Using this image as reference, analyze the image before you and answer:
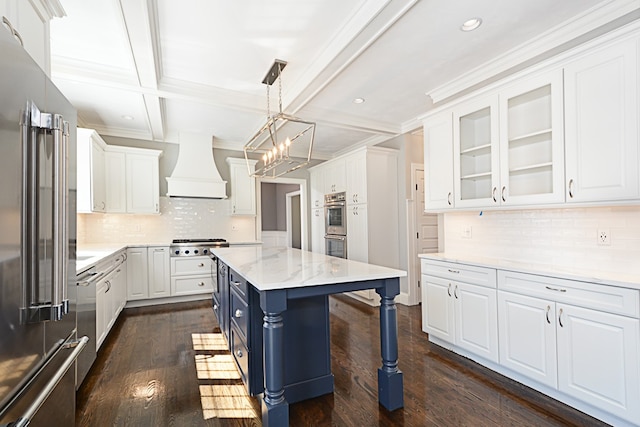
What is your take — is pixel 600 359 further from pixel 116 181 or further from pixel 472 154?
pixel 116 181

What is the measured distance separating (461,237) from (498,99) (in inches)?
55.0

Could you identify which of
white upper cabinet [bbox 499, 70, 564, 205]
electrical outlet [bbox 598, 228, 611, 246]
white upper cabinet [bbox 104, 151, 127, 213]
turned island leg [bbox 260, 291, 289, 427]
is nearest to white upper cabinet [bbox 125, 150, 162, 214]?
white upper cabinet [bbox 104, 151, 127, 213]

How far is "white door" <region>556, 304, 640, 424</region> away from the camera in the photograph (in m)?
1.71

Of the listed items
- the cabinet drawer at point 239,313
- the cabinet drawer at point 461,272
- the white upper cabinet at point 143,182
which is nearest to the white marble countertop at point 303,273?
the cabinet drawer at point 239,313

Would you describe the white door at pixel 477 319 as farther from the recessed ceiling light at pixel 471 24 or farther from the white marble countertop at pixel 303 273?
the recessed ceiling light at pixel 471 24

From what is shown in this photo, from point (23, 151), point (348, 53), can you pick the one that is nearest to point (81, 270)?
point (23, 151)

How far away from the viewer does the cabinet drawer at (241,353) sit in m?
2.12

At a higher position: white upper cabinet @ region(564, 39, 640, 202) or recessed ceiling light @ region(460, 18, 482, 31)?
recessed ceiling light @ region(460, 18, 482, 31)

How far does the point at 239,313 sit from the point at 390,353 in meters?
1.10

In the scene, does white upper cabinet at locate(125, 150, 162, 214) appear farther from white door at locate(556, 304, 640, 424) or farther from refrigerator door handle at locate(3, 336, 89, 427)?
white door at locate(556, 304, 640, 424)

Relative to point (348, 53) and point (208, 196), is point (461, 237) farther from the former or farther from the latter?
point (208, 196)

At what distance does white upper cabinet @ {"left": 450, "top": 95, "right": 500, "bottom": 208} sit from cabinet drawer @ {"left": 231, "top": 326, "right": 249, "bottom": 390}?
7.41 feet

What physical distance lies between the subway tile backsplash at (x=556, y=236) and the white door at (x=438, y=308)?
0.55m

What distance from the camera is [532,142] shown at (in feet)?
8.23
